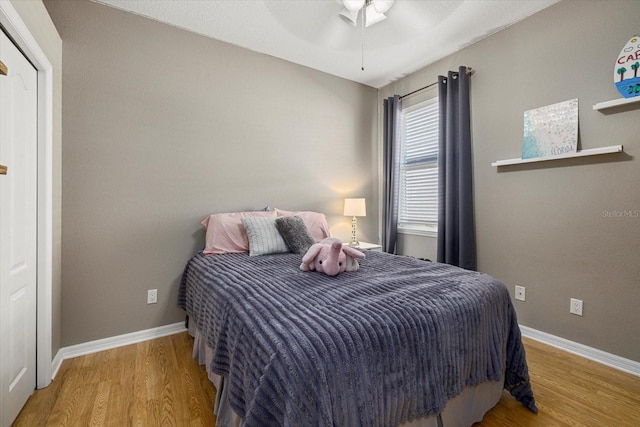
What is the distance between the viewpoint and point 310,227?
116 inches

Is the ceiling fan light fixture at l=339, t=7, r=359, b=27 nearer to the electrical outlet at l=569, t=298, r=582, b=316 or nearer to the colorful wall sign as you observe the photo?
the colorful wall sign

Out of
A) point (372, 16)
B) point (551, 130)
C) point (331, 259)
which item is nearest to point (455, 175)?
point (551, 130)

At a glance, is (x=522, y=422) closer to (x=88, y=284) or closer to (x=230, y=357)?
(x=230, y=357)

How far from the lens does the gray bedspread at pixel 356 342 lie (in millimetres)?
907

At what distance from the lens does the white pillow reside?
7.97 ft

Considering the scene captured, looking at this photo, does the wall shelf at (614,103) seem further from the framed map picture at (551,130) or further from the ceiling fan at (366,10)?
the ceiling fan at (366,10)

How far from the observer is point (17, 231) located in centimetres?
152

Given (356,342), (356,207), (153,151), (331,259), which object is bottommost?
(356,342)

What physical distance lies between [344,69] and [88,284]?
10.7 ft

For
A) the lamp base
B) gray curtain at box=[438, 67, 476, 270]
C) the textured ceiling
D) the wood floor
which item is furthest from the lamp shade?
the wood floor

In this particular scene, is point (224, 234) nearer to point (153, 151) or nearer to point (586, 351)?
point (153, 151)

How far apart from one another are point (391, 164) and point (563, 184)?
5.77 feet

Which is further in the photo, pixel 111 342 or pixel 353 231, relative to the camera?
pixel 353 231

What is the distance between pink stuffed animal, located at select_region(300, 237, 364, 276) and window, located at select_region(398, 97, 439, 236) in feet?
5.99
